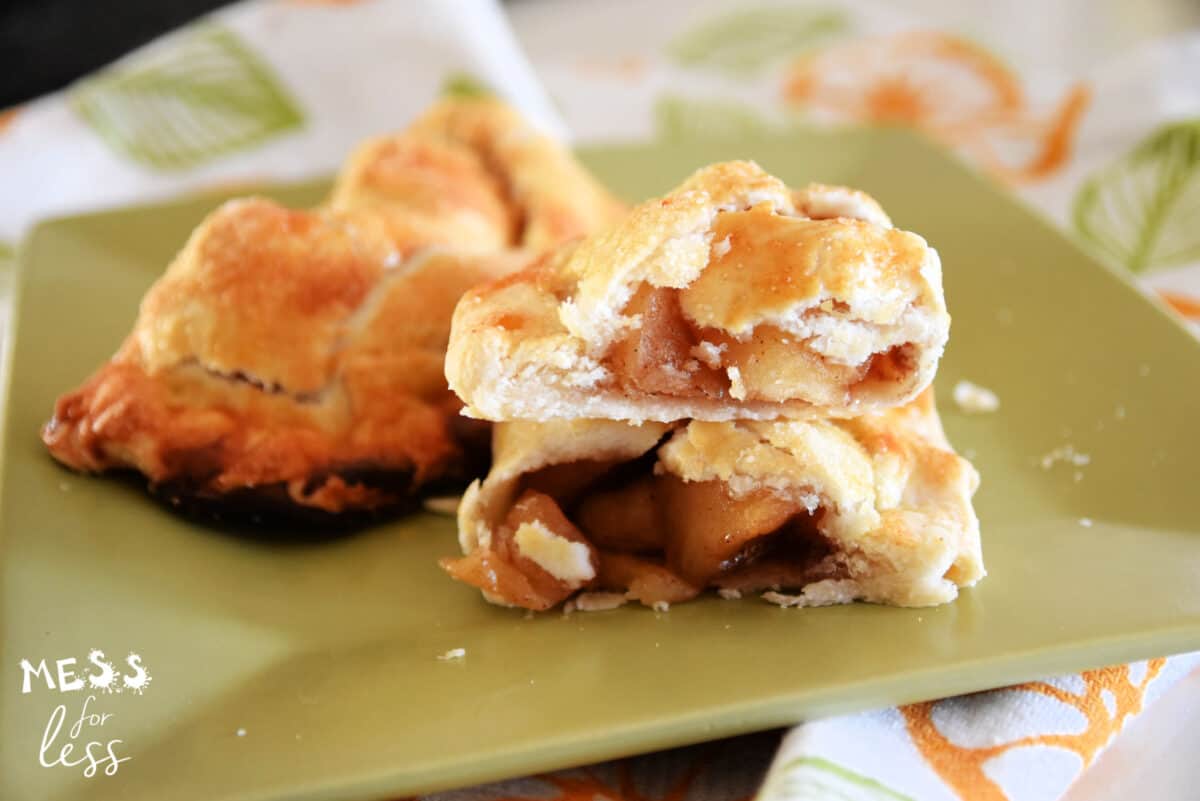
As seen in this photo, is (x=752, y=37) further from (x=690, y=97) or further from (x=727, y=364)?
(x=727, y=364)

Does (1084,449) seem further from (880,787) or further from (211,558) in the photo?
(211,558)

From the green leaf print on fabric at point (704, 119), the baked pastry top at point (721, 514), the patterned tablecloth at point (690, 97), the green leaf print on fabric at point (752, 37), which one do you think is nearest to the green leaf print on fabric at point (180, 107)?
the patterned tablecloth at point (690, 97)

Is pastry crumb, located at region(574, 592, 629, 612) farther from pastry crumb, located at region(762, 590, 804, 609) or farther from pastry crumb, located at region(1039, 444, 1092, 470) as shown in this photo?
pastry crumb, located at region(1039, 444, 1092, 470)

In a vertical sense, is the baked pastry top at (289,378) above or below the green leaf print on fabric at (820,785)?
above

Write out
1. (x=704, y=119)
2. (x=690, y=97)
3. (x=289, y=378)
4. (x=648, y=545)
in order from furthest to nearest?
(x=690, y=97), (x=704, y=119), (x=289, y=378), (x=648, y=545)

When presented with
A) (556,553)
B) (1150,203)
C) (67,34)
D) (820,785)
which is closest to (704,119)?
(1150,203)

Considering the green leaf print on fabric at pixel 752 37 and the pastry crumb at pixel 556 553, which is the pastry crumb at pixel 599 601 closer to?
the pastry crumb at pixel 556 553

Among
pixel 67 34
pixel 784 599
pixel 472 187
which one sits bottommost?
pixel 784 599
